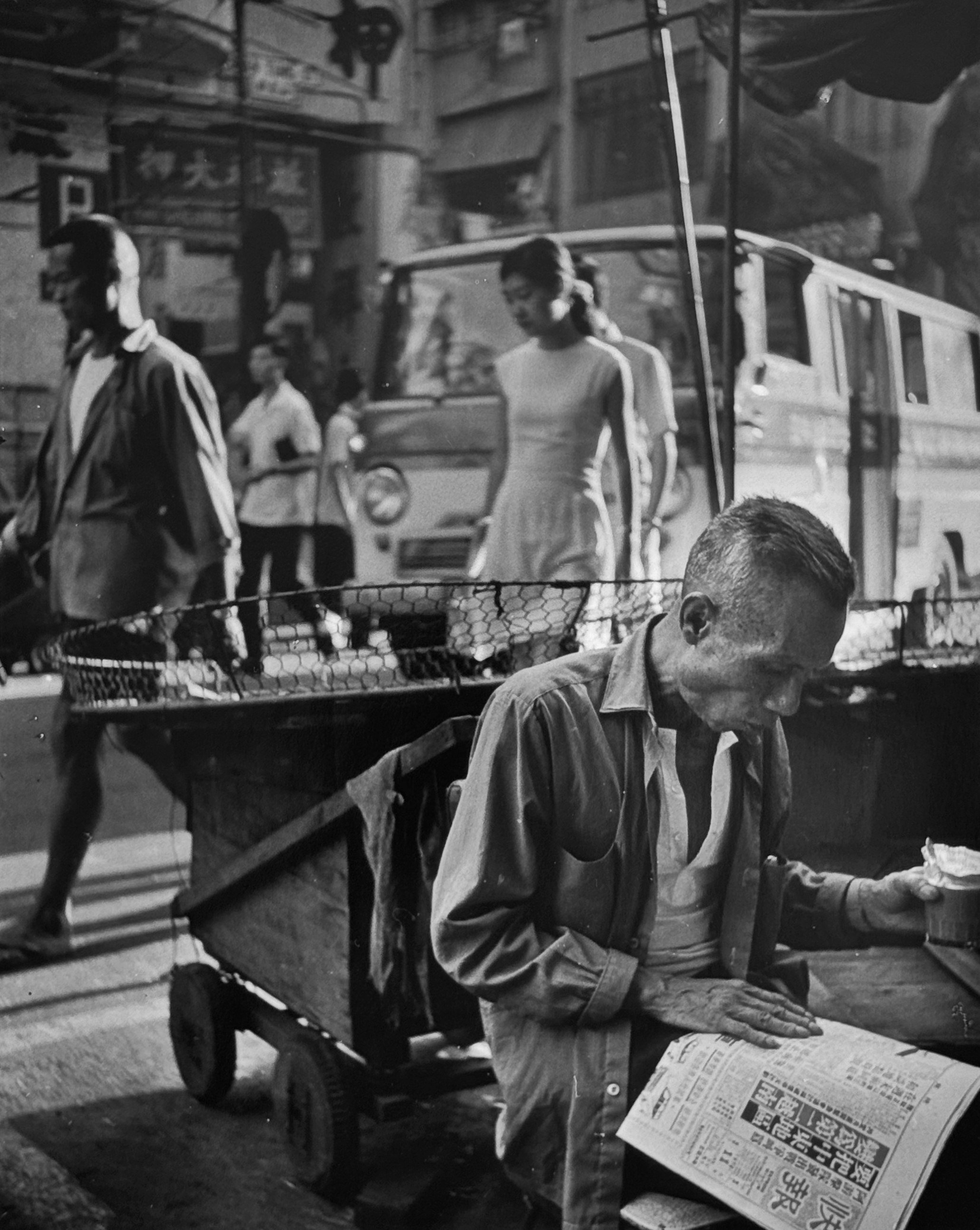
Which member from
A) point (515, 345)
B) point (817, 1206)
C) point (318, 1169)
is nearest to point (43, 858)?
point (318, 1169)

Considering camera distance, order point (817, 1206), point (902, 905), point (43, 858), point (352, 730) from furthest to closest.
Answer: point (43, 858) < point (352, 730) < point (902, 905) < point (817, 1206)

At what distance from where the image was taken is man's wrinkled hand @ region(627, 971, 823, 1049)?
201 cm

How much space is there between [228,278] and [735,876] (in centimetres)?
144

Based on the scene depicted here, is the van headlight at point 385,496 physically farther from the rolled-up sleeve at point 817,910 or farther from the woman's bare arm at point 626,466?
the rolled-up sleeve at point 817,910

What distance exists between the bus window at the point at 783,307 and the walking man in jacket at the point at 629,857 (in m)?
0.65

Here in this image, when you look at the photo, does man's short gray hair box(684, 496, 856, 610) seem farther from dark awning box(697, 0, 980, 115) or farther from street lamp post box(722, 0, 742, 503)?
dark awning box(697, 0, 980, 115)

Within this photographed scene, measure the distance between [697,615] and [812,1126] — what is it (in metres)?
0.74

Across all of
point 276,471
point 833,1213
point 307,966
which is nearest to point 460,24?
point 276,471

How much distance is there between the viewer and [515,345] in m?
2.52

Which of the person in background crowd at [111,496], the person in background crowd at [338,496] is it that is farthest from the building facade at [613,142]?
the person in background crowd at [111,496]

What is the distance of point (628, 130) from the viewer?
98.7 inches

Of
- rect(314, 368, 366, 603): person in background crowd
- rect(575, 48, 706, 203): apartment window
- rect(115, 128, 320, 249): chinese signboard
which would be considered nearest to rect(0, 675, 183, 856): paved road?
rect(314, 368, 366, 603): person in background crowd

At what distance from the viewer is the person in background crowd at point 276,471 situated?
2.54m

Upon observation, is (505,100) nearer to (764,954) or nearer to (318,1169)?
(764,954)
